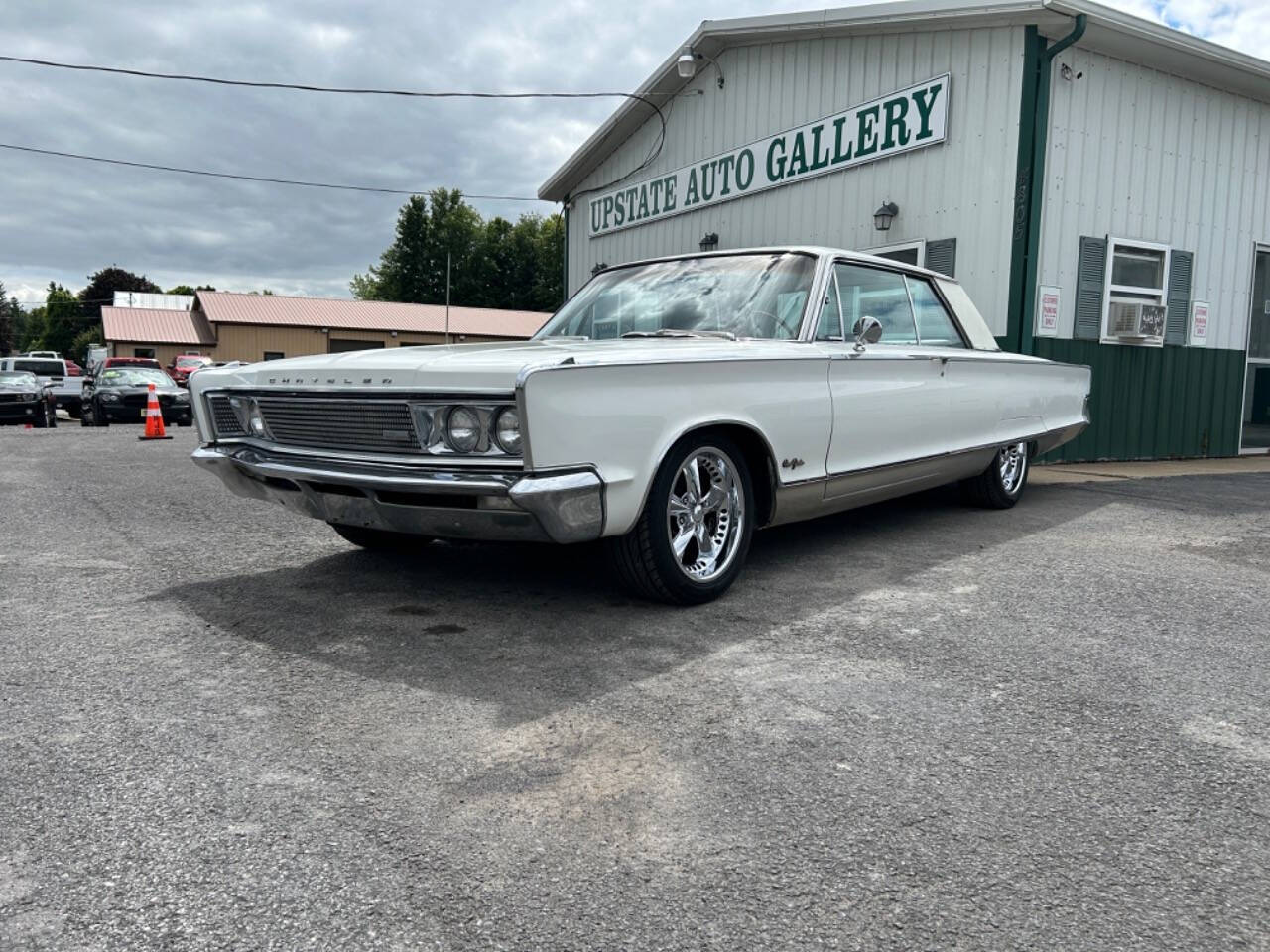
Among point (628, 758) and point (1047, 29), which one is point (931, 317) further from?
point (1047, 29)

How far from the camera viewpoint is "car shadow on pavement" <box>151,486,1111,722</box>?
9.75ft

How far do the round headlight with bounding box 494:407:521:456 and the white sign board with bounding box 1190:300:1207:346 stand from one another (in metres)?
9.14

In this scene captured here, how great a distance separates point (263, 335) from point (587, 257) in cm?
3295

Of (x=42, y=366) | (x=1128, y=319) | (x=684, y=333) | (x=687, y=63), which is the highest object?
(x=687, y=63)

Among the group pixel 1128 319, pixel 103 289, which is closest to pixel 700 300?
pixel 1128 319

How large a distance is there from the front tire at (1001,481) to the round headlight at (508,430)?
3.73m

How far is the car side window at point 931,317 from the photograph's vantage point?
5230 millimetres

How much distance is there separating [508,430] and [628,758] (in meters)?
1.20

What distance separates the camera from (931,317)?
5344 millimetres

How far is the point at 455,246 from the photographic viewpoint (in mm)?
66250

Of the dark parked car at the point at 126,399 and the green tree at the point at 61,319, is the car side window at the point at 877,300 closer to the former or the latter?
the dark parked car at the point at 126,399

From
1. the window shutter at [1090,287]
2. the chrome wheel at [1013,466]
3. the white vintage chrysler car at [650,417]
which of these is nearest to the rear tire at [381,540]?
the white vintage chrysler car at [650,417]

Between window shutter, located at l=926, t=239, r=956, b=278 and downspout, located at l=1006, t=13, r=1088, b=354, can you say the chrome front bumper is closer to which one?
downspout, located at l=1006, t=13, r=1088, b=354

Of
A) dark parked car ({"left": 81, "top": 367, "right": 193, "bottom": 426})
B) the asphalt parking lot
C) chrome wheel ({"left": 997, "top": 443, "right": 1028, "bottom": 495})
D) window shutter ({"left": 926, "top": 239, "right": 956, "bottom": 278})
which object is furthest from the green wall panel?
dark parked car ({"left": 81, "top": 367, "right": 193, "bottom": 426})
